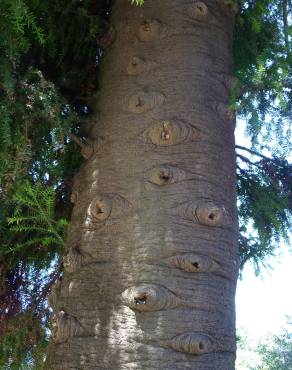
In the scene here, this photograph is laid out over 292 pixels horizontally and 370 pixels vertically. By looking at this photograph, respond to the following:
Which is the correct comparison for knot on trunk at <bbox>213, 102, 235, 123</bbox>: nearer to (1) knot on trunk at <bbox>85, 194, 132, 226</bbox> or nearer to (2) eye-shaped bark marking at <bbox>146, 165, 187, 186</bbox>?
(2) eye-shaped bark marking at <bbox>146, 165, 187, 186</bbox>

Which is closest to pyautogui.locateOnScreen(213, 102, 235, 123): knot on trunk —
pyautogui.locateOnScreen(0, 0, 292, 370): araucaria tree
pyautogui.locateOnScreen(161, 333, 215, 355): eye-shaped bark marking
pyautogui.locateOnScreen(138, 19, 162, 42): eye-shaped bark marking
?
pyautogui.locateOnScreen(0, 0, 292, 370): araucaria tree

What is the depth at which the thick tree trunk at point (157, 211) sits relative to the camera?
180 cm

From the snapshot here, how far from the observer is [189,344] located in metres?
1.75

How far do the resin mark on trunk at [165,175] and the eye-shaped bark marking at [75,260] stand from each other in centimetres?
40

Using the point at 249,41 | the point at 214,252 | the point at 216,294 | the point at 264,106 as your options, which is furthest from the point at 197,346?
the point at 249,41

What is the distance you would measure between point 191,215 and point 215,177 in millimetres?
235

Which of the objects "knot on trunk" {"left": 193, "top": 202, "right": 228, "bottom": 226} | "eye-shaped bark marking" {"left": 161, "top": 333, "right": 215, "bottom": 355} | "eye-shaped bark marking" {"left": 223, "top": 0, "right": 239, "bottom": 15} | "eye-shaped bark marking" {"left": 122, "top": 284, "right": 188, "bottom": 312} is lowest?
"eye-shaped bark marking" {"left": 161, "top": 333, "right": 215, "bottom": 355}

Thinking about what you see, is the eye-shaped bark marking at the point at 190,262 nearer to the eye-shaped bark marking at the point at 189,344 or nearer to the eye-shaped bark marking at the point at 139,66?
the eye-shaped bark marking at the point at 189,344

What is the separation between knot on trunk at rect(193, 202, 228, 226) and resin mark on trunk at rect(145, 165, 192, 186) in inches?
6.0

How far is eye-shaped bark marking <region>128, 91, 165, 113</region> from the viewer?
228 cm

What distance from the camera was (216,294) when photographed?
1.92 m

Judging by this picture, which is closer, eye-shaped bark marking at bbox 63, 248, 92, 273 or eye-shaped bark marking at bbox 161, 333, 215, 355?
eye-shaped bark marking at bbox 161, 333, 215, 355

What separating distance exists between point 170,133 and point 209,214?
39 cm

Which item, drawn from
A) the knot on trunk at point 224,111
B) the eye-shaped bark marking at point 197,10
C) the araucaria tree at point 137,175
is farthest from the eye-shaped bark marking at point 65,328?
the eye-shaped bark marking at point 197,10
